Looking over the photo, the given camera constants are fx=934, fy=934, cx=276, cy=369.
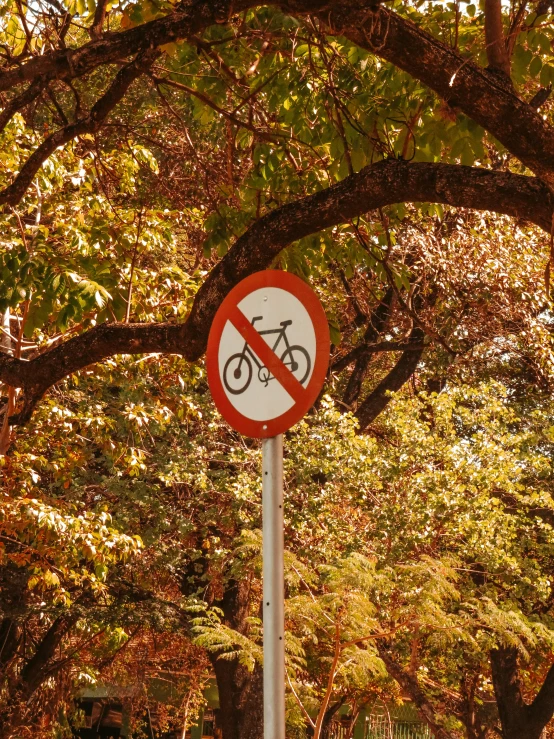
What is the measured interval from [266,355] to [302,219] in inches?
53.1

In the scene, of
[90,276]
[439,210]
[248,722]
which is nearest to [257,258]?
[439,210]

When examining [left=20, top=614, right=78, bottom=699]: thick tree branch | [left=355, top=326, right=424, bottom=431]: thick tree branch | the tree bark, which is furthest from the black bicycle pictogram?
the tree bark

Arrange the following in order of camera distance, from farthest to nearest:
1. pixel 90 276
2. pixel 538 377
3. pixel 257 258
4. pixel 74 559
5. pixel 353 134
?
pixel 538 377 < pixel 74 559 < pixel 90 276 < pixel 353 134 < pixel 257 258

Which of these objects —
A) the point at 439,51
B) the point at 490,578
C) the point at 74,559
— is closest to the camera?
the point at 439,51

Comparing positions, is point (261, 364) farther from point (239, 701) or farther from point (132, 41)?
point (239, 701)

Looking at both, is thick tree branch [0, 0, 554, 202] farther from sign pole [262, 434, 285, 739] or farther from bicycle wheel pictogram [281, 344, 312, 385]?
sign pole [262, 434, 285, 739]

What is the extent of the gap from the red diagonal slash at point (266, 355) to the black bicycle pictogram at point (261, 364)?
0.04 feet

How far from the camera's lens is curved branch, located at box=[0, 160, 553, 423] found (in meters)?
3.38

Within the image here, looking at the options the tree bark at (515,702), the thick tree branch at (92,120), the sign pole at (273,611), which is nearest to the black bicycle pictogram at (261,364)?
the sign pole at (273,611)

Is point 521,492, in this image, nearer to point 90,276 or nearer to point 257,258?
point 90,276

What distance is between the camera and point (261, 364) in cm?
260

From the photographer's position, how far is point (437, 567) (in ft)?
29.0

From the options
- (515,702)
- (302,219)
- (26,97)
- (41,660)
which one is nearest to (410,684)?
(515,702)

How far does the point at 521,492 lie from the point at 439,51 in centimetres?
1014
